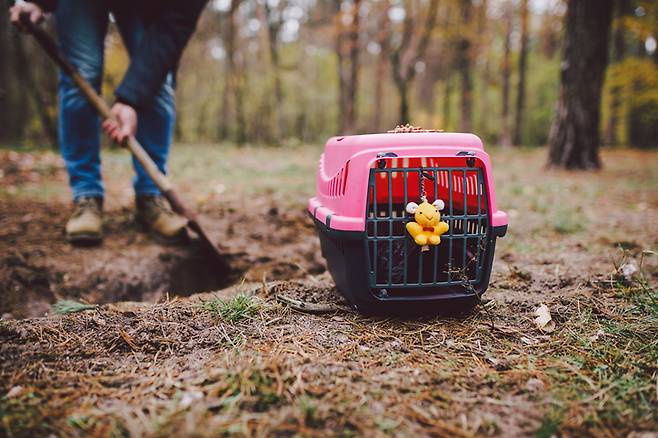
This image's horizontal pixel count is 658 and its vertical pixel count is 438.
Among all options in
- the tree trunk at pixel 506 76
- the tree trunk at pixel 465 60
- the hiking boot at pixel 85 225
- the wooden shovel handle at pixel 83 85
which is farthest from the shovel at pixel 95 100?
the tree trunk at pixel 506 76

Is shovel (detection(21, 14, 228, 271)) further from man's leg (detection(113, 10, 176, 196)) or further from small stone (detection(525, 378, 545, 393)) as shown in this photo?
small stone (detection(525, 378, 545, 393))

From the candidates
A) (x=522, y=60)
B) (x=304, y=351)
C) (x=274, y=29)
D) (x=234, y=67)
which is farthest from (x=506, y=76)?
(x=304, y=351)

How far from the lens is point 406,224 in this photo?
51.6 inches

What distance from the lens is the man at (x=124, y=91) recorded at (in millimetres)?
2191

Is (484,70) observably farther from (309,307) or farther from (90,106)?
(309,307)

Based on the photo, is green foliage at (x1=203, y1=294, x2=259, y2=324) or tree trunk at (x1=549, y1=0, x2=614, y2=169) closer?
green foliage at (x1=203, y1=294, x2=259, y2=324)

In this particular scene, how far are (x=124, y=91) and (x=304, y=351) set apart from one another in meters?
1.66

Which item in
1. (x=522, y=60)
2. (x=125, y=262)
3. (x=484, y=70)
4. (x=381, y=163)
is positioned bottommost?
(x=125, y=262)

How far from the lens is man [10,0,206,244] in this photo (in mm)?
2191

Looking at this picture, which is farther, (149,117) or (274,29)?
(274,29)

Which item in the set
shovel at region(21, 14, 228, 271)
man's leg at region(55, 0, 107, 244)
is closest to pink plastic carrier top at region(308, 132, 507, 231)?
shovel at region(21, 14, 228, 271)

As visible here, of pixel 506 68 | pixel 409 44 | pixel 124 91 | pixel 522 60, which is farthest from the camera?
pixel 506 68

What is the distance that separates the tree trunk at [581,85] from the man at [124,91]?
5.05 m

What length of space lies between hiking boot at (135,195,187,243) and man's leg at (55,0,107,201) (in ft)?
0.80
